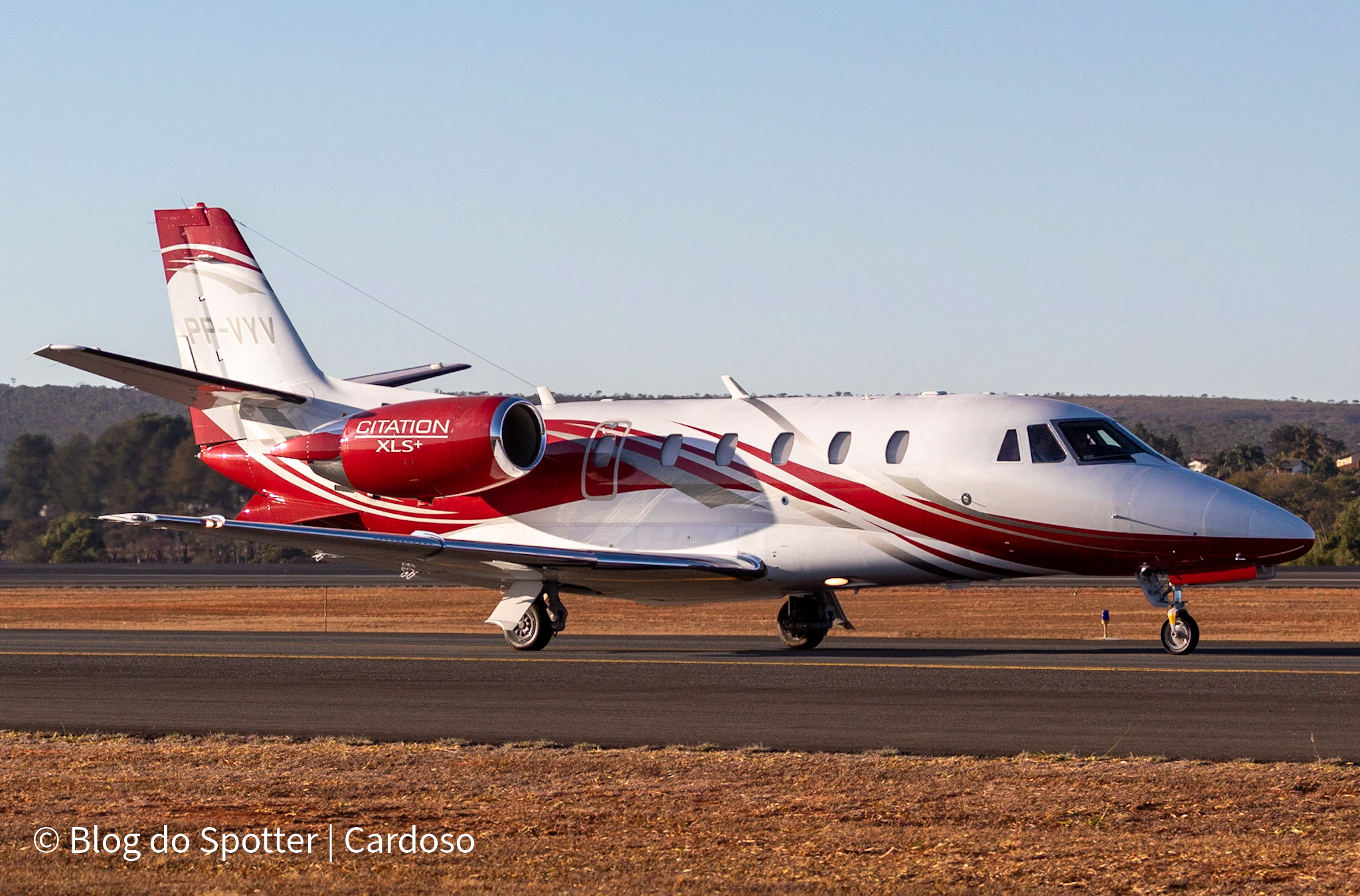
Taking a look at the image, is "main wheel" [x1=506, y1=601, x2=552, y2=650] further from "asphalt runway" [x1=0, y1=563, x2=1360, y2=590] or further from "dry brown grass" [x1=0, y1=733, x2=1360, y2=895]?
"asphalt runway" [x1=0, y1=563, x2=1360, y2=590]

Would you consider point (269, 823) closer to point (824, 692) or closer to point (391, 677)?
point (824, 692)

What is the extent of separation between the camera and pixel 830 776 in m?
11.3

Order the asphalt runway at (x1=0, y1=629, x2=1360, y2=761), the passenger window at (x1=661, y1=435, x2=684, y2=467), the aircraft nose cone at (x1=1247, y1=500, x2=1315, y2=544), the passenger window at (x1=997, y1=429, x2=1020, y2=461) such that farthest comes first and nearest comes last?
1. the passenger window at (x1=661, y1=435, x2=684, y2=467)
2. the passenger window at (x1=997, y1=429, x2=1020, y2=461)
3. the aircraft nose cone at (x1=1247, y1=500, x2=1315, y2=544)
4. the asphalt runway at (x1=0, y1=629, x2=1360, y2=761)

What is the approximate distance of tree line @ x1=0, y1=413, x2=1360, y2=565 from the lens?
6456 cm

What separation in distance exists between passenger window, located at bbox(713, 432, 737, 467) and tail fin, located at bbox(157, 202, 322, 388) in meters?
9.13

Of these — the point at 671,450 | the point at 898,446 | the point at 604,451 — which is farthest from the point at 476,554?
the point at 898,446

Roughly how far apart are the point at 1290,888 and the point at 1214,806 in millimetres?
2194

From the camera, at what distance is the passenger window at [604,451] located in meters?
25.4

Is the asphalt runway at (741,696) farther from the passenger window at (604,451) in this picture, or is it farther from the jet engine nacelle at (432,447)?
the passenger window at (604,451)

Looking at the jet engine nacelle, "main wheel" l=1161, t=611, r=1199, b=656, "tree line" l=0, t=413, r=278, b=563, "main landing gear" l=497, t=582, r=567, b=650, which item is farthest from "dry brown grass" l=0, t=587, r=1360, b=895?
"tree line" l=0, t=413, r=278, b=563

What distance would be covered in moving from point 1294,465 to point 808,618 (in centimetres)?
9751

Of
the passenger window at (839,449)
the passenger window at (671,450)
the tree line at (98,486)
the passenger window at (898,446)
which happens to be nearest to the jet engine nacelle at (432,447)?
the passenger window at (671,450)

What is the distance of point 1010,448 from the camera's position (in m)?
22.5

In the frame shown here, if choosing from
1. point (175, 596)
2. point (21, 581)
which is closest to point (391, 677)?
point (175, 596)
